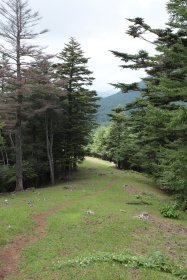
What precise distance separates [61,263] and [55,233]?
4.29 meters

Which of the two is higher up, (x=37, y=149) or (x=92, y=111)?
(x=92, y=111)

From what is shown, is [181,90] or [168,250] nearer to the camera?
[168,250]

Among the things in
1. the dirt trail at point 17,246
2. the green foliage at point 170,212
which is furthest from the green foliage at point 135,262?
the green foliage at point 170,212

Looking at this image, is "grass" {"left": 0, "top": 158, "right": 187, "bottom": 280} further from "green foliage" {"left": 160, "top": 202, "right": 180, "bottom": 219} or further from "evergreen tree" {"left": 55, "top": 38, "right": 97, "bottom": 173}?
"evergreen tree" {"left": 55, "top": 38, "right": 97, "bottom": 173}

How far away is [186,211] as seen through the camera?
21344 mm

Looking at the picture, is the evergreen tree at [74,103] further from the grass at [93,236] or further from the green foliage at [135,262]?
the green foliage at [135,262]

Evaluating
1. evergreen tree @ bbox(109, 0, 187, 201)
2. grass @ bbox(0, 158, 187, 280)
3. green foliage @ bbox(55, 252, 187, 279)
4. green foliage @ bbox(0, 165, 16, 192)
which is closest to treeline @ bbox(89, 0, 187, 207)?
evergreen tree @ bbox(109, 0, 187, 201)

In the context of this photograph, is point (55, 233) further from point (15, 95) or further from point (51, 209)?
point (15, 95)

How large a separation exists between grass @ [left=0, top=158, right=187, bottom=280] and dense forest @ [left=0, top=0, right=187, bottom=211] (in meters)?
3.20

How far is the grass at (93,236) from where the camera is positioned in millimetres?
9945

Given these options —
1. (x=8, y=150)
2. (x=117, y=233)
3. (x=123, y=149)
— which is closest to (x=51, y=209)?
(x=117, y=233)

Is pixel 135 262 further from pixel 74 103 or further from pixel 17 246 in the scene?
pixel 74 103

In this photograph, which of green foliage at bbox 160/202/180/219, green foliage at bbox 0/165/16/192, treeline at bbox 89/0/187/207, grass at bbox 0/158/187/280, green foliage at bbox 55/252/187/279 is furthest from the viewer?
green foliage at bbox 0/165/16/192

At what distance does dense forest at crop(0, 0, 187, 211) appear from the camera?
64.3 ft
